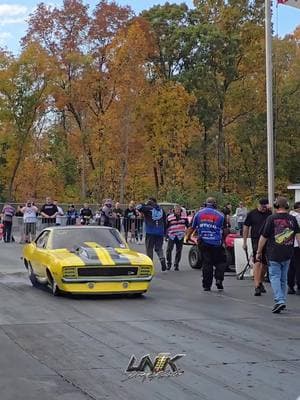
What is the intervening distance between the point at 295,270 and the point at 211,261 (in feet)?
5.34

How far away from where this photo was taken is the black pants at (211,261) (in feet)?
45.4

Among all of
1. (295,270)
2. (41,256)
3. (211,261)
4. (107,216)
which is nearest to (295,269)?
(295,270)

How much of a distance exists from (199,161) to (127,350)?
151ft

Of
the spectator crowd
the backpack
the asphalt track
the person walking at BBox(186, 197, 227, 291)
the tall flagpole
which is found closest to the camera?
the asphalt track

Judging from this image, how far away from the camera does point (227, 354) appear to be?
791 centimetres

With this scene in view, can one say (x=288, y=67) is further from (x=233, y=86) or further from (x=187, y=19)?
(x=187, y=19)

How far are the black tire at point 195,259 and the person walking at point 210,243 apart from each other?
4.12 m

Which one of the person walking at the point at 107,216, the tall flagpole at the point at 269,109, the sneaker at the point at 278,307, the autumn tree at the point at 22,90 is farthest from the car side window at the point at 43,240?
the autumn tree at the point at 22,90

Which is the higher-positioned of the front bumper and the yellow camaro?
the yellow camaro

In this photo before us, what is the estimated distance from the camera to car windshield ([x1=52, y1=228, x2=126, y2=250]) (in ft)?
43.8

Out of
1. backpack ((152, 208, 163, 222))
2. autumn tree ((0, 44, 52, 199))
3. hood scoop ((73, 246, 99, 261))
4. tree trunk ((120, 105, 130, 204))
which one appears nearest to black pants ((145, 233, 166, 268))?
backpack ((152, 208, 163, 222))

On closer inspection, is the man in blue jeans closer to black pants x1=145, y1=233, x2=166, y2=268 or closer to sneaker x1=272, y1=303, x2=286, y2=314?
sneaker x1=272, y1=303, x2=286, y2=314

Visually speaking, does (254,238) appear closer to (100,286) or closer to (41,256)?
(100,286)

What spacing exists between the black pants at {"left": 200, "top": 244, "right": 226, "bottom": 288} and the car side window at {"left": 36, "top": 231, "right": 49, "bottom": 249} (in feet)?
9.77
